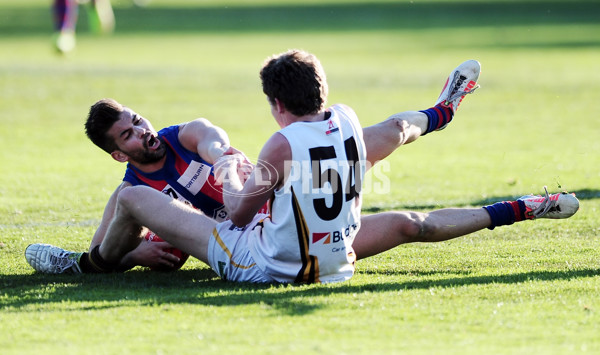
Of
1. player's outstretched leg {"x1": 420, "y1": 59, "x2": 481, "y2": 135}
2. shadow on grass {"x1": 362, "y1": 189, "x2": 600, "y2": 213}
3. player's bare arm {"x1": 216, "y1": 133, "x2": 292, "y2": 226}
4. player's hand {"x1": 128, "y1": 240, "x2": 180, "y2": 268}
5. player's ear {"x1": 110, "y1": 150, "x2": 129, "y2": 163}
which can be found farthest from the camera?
shadow on grass {"x1": 362, "y1": 189, "x2": 600, "y2": 213}

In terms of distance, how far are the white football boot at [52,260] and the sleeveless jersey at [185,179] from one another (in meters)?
0.69

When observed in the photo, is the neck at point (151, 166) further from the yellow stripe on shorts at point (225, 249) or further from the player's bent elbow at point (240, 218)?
the player's bent elbow at point (240, 218)

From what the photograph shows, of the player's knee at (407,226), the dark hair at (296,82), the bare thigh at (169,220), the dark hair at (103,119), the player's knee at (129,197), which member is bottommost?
the player's knee at (407,226)

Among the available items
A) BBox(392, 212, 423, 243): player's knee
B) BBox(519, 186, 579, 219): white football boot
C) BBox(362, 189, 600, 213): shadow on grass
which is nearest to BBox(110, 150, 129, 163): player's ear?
BBox(392, 212, 423, 243): player's knee

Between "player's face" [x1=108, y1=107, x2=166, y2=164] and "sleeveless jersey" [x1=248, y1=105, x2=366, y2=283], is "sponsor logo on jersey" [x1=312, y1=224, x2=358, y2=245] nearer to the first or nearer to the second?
"sleeveless jersey" [x1=248, y1=105, x2=366, y2=283]

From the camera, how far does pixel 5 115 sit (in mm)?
15688

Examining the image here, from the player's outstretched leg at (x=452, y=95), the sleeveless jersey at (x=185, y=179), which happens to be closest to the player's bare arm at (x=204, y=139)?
the sleeveless jersey at (x=185, y=179)

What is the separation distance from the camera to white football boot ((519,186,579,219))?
240 inches

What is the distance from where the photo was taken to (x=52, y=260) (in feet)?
20.5

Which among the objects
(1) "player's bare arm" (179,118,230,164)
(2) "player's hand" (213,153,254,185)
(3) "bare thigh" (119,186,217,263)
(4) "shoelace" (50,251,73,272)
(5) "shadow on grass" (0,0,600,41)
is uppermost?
(5) "shadow on grass" (0,0,600,41)

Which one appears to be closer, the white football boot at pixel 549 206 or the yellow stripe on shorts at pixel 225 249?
the yellow stripe on shorts at pixel 225 249

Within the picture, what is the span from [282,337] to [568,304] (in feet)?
5.37

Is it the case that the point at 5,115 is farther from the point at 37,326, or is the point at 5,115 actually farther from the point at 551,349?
the point at 551,349

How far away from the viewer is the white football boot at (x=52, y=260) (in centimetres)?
625
